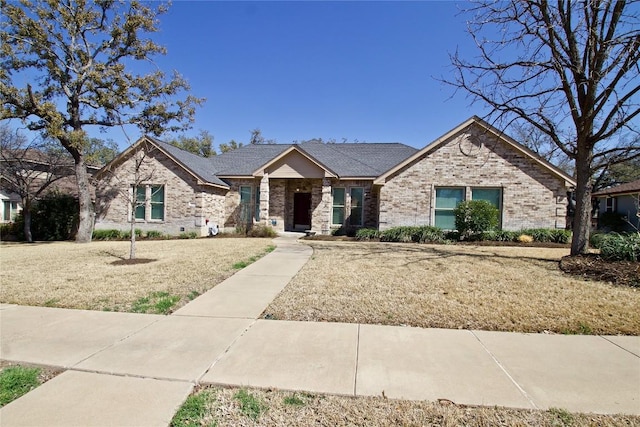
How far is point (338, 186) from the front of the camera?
1822 cm

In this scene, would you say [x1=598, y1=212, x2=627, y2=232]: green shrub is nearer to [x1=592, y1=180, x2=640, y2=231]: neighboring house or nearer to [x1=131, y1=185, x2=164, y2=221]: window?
[x1=592, y1=180, x2=640, y2=231]: neighboring house

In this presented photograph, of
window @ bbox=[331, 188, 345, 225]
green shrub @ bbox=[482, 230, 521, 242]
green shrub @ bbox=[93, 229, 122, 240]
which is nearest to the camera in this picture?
green shrub @ bbox=[482, 230, 521, 242]

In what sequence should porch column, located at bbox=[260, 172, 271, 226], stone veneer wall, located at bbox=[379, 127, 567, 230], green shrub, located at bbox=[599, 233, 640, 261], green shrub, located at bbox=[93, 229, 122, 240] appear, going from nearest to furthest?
green shrub, located at bbox=[599, 233, 640, 261], stone veneer wall, located at bbox=[379, 127, 567, 230], green shrub, located at bbox=[93, 229, 122, 240], porch column, located at bbox=[260, 172, 271, 226]

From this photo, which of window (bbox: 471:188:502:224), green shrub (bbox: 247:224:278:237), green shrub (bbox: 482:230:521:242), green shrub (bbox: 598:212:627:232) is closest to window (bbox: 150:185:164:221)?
green shrub (bbox: 247:224:278:237)

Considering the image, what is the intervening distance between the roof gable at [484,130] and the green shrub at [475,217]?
309 cm

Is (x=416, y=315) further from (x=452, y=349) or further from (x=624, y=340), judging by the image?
(x=624, y=340)

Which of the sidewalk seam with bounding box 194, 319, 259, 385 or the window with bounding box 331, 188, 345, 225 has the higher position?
the window with bounding box 331, 188, 345, 225

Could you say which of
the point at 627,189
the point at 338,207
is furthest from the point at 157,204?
the point at 627,189

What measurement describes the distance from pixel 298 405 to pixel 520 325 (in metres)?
3.52

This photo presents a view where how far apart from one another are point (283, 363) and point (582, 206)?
34.6 ft

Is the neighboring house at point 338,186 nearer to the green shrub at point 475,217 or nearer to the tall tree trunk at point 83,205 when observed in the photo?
the green shrub at point 475,217

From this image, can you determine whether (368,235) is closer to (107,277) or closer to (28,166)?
(107,277)

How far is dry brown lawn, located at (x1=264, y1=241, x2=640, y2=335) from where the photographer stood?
185 inches

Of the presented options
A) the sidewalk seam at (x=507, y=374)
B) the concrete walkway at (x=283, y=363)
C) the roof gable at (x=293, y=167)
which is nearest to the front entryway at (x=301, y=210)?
the roof gable at (x=293, y=167)
